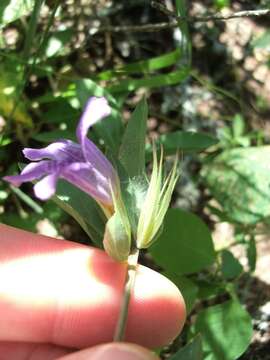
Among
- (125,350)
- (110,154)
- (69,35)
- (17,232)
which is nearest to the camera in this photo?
(125,350)

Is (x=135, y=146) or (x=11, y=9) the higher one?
(x=11, y=9)

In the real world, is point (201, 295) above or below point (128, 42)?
below

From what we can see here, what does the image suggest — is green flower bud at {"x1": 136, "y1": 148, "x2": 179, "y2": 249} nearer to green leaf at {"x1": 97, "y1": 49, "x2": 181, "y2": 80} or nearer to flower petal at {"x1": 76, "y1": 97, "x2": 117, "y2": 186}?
flower petal at {"x1": 76, "y1": 97, "x2": 117, "y2": 186}

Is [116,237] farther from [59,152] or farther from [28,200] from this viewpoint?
[28,200]

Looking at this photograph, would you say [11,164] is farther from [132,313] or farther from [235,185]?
[132,313]

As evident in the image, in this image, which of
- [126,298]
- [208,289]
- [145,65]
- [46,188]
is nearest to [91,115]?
[46,188]

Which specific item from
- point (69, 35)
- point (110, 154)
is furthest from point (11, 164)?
point (110, 154)
